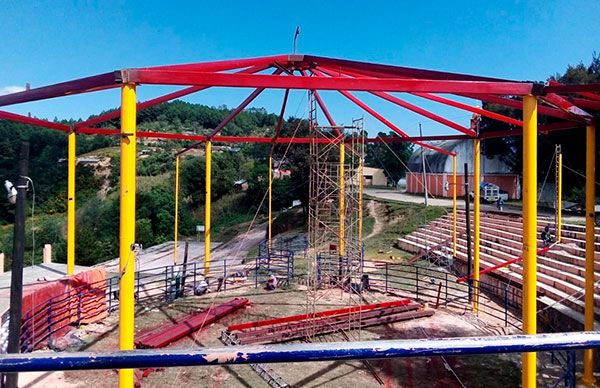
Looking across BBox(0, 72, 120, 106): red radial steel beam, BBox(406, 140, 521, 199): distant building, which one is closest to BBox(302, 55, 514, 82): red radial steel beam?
BBox(0, 72, 120, 106): red radial steel beam

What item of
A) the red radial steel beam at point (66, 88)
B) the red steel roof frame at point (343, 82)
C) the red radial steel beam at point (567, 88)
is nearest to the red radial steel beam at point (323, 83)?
the red steel roof frame at point (343, 82)

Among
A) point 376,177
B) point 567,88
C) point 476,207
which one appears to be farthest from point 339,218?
point 376,177

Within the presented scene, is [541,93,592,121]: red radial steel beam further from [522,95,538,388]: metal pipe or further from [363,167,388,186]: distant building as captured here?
[363,167,388,186]: distant building

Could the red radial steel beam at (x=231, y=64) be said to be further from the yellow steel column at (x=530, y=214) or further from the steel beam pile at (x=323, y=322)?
the steel beam pile at (x=323, y=322)

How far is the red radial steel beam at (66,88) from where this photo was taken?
7.17 m

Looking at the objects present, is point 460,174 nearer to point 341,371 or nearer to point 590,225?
point 590,225

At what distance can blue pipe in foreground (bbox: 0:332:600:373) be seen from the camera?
1595 millimetres

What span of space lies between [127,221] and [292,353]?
5.89 m

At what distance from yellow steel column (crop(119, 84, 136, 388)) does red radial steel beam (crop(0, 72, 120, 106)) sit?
47cm

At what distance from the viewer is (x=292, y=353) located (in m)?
1.65

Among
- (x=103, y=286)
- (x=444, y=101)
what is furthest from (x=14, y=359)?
(x=103, y=286)

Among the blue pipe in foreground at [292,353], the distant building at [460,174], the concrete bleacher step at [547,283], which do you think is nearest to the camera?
the blue pipe in foreground at [292,353]

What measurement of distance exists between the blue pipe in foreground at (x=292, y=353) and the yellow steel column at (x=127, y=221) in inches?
216

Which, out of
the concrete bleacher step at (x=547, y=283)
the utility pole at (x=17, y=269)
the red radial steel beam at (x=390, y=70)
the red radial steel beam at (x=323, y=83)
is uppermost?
the red radial steel beam at (x=390, y=70)
